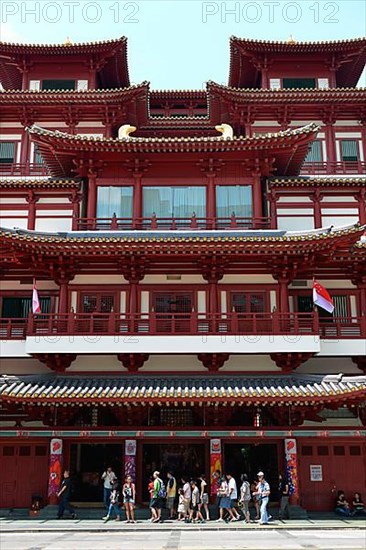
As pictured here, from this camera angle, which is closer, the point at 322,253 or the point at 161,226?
the point at 322,253

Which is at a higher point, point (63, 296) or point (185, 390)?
point (63, 296)

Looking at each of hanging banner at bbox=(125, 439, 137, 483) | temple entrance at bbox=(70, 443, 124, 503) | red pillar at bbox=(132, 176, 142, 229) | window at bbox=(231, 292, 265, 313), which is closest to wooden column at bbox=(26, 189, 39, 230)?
red pillar at bbox=(132, 176, 142, 229)

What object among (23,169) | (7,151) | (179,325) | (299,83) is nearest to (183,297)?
(179,325)

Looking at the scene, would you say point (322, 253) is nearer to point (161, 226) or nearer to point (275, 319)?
point (275, 319)

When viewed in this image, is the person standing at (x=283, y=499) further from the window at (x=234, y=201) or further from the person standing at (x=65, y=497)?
the window at (x=234, y=201)

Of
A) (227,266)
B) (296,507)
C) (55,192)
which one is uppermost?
(55,192)

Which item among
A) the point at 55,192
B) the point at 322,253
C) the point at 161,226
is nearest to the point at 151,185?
the point at 161,226

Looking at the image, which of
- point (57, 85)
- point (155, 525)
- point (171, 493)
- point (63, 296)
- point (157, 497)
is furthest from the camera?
point (57, 85)

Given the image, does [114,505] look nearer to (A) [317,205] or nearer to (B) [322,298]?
(B) [322,298]

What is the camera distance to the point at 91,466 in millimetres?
24719

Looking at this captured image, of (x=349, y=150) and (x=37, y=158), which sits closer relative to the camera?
A: (x=349, y=150)

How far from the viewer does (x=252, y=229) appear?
27.8 m

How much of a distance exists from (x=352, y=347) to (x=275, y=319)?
150 inches

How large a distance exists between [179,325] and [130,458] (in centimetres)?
596
